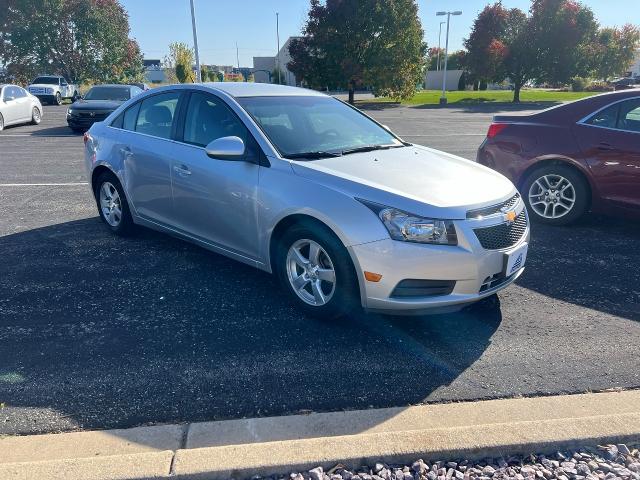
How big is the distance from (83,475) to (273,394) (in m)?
1.06

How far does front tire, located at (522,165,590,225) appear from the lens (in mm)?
5875

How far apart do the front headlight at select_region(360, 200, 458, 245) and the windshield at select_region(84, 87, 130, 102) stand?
50.2ft

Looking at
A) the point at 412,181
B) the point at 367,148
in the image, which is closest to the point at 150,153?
the point at 367,148

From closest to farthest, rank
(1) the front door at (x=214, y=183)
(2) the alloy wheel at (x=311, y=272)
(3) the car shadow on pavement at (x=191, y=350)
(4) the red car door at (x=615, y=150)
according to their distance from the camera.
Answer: (3) the car shadow on pavement at (x=191, y=350) → (2) the alloy wheel at (x=311, y=272) → (1) the front door at (x=214, y=183) → (4) the red car door at (x=615, y=150)

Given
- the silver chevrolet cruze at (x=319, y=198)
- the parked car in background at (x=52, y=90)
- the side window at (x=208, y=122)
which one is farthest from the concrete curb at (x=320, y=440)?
the parked car in background at (x=52, y=90)

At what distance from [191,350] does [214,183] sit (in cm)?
144

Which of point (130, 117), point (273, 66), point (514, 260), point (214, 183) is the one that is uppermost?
point (273, 66)

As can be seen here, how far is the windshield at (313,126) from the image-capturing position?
4.27 meters

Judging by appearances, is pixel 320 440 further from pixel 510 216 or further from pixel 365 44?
pixel 365 44

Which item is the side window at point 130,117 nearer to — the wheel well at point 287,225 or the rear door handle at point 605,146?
the wheel well at point 287,225

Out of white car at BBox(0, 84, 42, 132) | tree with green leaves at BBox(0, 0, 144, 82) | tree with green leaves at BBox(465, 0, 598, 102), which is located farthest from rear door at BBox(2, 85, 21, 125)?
tree with green leaves at BBox(465, 0, 598, 102)

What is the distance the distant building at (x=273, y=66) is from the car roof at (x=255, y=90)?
42.0 m

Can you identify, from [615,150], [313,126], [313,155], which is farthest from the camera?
[615,150]

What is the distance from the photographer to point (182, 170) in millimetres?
4660
